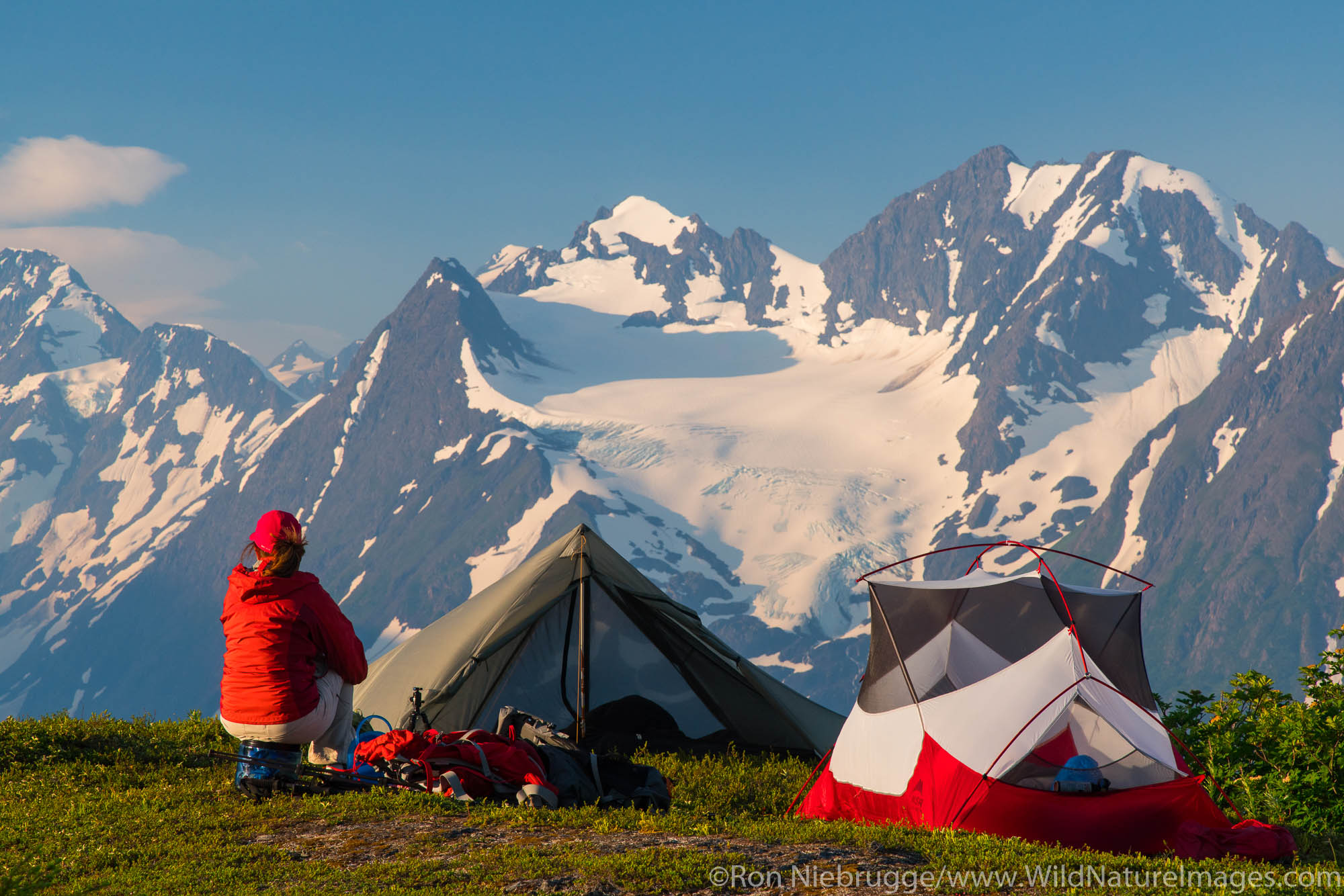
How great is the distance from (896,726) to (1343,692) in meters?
7.07

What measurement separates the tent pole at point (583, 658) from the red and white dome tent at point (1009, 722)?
4707mm

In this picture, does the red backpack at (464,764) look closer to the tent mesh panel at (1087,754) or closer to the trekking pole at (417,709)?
the trekking pole at (417,709)

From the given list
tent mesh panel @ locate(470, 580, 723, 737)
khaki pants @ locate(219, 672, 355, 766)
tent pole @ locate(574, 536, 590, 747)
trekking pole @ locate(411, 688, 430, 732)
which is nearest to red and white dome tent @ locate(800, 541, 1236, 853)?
tent mesh panel @ locate(470, 580, 723, 737)

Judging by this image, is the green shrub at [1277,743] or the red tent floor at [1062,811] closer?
the red tent floor at [1062,811]

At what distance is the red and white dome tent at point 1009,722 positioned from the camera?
1207 cm

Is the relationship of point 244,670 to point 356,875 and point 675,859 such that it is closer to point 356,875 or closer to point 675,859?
point 356,875

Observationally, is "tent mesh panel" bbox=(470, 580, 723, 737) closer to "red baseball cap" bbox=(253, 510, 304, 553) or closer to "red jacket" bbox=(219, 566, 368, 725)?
Answer: "red jacket" bbox=(219, 566, 368, 725)

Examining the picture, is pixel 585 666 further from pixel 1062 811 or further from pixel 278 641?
pixel 1062 811

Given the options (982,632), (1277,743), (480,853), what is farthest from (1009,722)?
(480,853)

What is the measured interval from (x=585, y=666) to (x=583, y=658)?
154 millimetres

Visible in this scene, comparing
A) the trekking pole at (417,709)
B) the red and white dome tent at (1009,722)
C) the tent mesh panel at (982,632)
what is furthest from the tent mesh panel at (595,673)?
the tent mesh panel at (982,632)

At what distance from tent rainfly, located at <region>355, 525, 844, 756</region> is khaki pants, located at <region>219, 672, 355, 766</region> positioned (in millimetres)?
5473

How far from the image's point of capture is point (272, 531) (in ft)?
36.0

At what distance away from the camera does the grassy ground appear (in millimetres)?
8914
